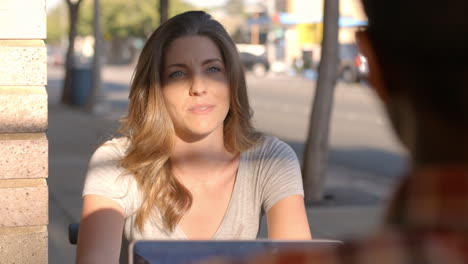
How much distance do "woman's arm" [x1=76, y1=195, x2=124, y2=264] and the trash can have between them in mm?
21245

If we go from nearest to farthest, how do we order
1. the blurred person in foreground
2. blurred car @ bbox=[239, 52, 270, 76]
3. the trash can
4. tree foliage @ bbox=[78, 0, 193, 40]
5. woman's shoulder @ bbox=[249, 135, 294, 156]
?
the blurred person in foreground < woman's shoulder @ bbox=[249, 135, 294, 156] < the trash can < blurred car @ bbox=[239, 52, 270, 76] < tree foliage @ bbox=[78, 0, 193, 40]

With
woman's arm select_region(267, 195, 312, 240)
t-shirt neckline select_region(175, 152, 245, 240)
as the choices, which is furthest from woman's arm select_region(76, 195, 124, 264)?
woman's arm select_region(267, 195, 312, 240)

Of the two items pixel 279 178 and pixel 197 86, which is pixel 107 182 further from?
pixel 279 178

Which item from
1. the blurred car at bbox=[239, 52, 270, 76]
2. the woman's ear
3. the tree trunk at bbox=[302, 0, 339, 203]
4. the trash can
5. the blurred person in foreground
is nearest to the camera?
the blurred person in foreground

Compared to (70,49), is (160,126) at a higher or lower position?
higher

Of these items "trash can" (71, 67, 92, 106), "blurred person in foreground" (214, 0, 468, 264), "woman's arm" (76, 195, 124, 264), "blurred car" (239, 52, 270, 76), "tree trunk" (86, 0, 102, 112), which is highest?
"blurred person in foreground" (214, 0, 468, 264)

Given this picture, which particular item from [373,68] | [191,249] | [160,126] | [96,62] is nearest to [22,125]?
[160,126]

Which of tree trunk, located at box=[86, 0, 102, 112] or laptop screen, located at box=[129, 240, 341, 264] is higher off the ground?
laptop screen, located at box=[129, 240, 341, 264]

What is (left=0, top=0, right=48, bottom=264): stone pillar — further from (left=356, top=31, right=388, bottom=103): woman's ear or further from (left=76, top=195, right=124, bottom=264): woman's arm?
(left=356, top=31, right=388, bottom=103): woman's ear

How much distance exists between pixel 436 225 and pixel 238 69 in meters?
2.28

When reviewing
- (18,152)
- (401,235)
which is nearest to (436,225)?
(401,235)

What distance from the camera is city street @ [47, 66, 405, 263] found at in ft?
25.4

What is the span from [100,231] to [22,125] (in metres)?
0.86

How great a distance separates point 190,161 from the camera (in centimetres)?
299
